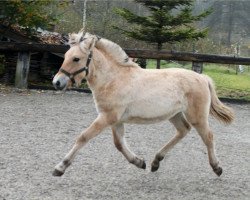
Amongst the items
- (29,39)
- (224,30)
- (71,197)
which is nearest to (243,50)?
(224,30)

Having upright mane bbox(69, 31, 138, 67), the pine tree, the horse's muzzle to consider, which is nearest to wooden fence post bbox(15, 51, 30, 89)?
the pine tree

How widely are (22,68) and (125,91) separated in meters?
7.59

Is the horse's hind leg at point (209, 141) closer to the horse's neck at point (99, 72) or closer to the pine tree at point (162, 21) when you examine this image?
the horse's neck at point (99, 72)

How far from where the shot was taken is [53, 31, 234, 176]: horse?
17.2 ft

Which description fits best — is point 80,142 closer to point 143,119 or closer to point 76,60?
point 143,119

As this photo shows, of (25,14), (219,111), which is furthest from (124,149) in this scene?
(25,14)

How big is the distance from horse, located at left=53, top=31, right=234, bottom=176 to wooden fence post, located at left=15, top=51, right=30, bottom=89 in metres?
7.20

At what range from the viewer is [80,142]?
514cm

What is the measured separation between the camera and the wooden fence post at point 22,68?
490 inches

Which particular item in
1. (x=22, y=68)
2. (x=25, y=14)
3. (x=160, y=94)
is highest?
(x=160, y=94)

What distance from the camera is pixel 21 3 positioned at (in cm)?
1273

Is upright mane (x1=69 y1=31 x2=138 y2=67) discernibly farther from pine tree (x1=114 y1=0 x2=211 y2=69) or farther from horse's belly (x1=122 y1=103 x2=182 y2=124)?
pine tree (x1=114 y1=0 x2=211 y2=69)

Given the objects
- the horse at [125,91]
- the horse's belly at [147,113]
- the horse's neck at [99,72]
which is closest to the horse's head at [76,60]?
the horse at [125,91]

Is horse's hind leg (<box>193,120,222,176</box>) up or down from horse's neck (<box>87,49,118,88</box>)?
down
